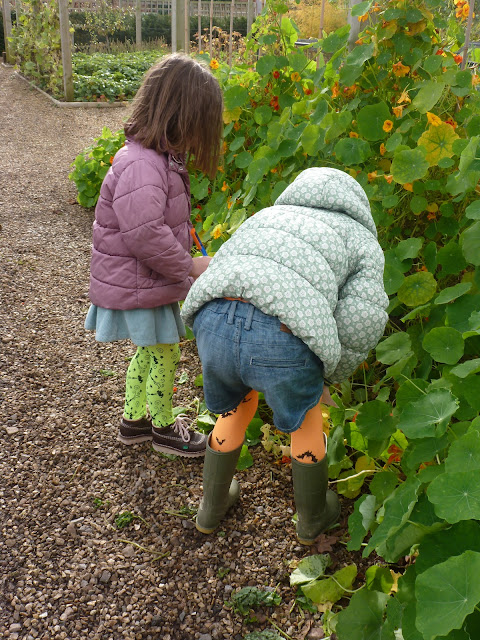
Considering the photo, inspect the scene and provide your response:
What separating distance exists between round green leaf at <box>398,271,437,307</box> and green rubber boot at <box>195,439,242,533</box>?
0.70 meters

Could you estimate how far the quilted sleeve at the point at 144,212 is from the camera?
1.69m

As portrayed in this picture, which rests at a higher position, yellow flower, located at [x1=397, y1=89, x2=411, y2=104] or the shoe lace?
yellow flower, located at [x1=397, y1=89, x2=411, y2=104]

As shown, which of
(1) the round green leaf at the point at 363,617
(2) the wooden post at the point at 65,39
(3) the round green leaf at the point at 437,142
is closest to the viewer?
(1) the round green leaf at the point at 363,617

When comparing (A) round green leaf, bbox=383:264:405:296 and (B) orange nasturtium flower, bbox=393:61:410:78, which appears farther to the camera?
(B) orange nasturtium flower, bbox=393:61:410:78

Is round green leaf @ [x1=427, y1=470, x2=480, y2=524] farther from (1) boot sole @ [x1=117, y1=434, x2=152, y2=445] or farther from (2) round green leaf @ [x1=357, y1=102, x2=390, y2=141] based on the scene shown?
(2) round green leaf @ [x1=357, y1=102, x2=390, y2=141]

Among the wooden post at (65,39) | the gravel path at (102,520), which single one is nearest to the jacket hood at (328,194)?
the gravel path at (102,520)

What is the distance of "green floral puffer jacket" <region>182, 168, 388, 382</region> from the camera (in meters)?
1.31

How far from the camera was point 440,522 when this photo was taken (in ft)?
3.86

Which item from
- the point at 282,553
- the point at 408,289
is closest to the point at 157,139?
the point at 408,289

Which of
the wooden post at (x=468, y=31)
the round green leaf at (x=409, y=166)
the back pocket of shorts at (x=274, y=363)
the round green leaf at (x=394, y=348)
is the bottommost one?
the round green leaf at (x=394, y=348)

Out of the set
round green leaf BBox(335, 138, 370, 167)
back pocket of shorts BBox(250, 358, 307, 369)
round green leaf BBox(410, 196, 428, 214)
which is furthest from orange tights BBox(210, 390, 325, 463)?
round green leaf BBox(335, 138, 370, 167)

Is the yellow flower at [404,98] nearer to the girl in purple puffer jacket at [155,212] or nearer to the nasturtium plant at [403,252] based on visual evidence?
the nasturtium plant at [403,252]

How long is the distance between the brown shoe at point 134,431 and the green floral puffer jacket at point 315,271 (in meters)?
0.72

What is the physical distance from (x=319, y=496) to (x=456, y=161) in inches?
47.8
